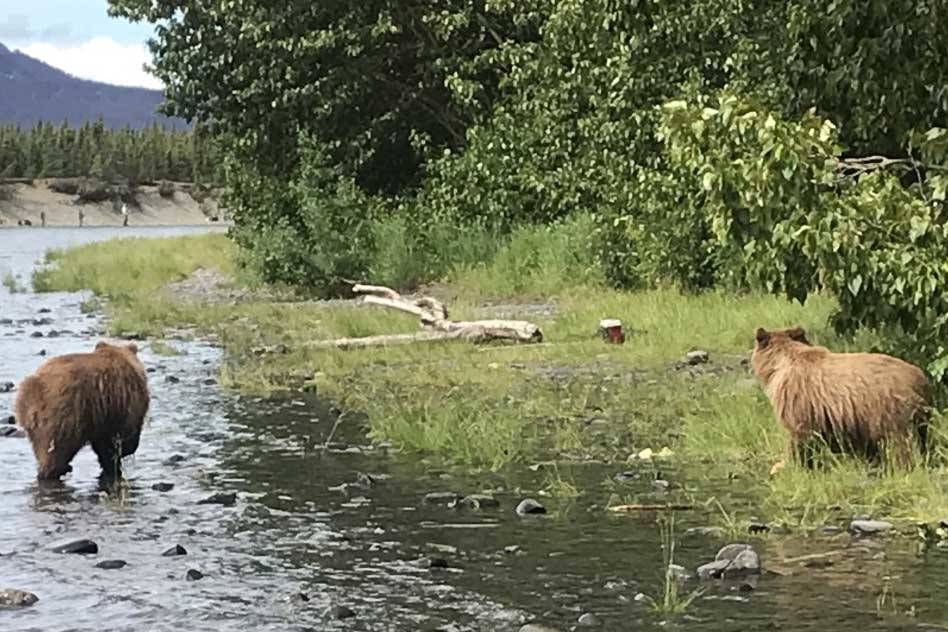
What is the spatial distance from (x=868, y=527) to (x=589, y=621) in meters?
2.14

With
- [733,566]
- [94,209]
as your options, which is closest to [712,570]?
[733,566]

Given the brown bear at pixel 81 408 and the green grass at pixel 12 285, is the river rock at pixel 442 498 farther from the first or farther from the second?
the green grass at pixel 12 285

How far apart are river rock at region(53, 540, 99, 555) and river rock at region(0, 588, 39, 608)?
3.13 feet

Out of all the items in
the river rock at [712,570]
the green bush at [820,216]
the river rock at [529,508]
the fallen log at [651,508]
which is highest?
the green bush at [820,216]

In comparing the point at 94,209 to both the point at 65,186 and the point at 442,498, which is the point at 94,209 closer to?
the point at 65,186

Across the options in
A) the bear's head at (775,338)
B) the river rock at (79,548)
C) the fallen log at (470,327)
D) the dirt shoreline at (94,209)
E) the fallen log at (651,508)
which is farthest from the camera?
the dirt shoreline at (94,209)

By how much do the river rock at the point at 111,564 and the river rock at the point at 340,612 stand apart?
59.2 inches

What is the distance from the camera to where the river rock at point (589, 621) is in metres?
6.49

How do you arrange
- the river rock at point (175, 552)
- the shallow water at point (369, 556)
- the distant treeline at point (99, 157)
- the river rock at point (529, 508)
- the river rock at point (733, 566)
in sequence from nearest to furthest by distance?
1. the shallow water at point (369, 556)
2. the river rock at point (733, 566)
3. the river rock at point (175, 552)
4. the river rock at point (529, 508)
5. the distant treeline at point (99, 157)

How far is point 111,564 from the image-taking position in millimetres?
7805

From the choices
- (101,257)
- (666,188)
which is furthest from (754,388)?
(101,257)

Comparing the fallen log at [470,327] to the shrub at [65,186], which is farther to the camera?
the shrub at [65,186]

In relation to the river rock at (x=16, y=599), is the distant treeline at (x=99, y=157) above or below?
above

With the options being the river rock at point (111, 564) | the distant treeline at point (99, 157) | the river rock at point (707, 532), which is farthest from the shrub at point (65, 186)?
the river rock at point (707, 532)
